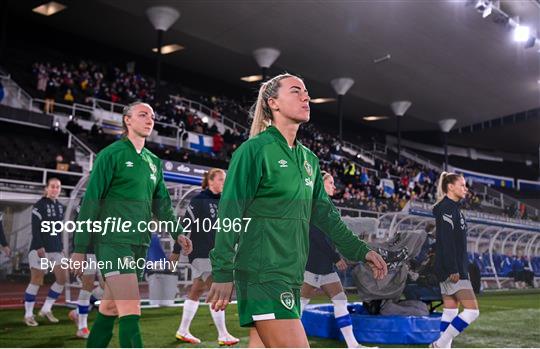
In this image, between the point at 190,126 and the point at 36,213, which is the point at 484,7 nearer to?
the point at 190,126

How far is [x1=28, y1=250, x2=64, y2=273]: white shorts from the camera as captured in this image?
4.26 m

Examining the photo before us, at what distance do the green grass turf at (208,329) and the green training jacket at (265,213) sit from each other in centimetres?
337

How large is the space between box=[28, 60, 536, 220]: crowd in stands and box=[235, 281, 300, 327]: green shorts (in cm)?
1242

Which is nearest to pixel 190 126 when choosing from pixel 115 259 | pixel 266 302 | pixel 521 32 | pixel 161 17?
pixel 161 17

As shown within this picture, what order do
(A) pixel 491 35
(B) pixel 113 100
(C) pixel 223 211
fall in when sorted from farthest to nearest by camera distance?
(A) pixel 491 35, (B) pixel 113 100, (C) pixel 223 211

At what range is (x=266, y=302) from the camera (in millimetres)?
2338

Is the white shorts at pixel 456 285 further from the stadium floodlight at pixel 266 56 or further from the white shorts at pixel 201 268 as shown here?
the stadium floodlight at pixel 266 56

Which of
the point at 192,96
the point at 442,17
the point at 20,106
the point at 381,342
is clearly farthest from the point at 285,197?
the point at 192,96

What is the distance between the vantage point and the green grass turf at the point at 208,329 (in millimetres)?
5695

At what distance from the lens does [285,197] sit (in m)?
2.50

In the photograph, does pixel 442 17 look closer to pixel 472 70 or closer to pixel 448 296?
→ pixel 472 70

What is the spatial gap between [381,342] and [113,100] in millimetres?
15950

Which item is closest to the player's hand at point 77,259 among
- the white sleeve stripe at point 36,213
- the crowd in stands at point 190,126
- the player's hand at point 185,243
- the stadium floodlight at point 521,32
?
the player's hand at point 185,243

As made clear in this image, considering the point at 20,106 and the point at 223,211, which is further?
the point at 20,106
